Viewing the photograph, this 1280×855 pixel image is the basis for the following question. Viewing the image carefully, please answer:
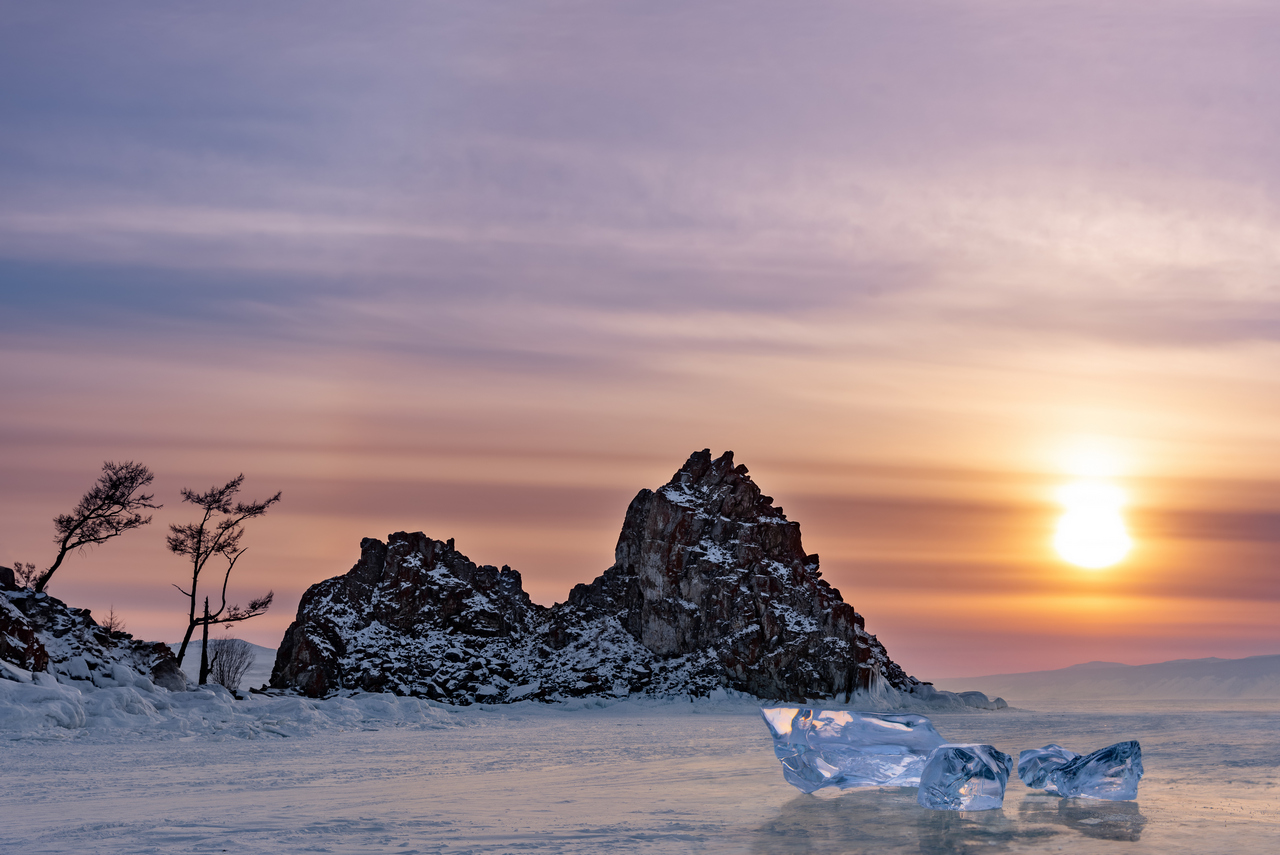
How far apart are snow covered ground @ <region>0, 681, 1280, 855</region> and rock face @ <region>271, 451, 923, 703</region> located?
56492 mm

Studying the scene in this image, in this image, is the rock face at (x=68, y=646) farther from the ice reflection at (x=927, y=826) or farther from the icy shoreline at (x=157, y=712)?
the ice reflection at (x=927, y=826)

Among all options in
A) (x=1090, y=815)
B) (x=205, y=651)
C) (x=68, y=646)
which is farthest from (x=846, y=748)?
(x=205, y=651)

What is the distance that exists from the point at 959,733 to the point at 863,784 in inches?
1039

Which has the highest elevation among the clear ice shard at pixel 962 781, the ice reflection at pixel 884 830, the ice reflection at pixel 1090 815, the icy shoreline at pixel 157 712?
the clear ice shard at pixel 962 781

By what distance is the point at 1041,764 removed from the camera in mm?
20922

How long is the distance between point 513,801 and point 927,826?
292 inches

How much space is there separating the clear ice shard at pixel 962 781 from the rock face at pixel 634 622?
2924 inches

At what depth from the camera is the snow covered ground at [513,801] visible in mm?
14852

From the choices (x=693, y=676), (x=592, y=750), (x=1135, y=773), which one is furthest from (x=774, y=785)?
(x=693, y=676)

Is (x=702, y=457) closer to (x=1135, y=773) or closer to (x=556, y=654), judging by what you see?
(x=556, y=654)

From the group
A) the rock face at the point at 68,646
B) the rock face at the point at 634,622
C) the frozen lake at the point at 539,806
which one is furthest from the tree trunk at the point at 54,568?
the rock face at the point at 634,622

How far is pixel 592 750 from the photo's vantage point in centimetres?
3531

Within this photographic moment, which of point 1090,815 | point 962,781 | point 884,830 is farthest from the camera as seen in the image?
point 962,781

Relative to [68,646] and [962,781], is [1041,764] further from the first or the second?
[68,646]
